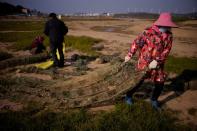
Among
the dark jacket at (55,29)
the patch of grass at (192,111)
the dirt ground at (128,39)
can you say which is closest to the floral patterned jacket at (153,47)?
the patch of grass at (192,111)

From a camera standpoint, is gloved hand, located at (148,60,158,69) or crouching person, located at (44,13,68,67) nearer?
gloved hand, located at (148,60,158,69)

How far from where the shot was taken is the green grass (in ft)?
14.8

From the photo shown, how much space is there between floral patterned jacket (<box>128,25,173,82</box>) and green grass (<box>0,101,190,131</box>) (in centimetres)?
88

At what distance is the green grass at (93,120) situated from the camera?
4.52m

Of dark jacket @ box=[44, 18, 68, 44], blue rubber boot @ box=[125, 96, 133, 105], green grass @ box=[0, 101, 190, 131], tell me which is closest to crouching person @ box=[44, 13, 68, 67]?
dark jacket @ box=[44, 18, 68, 44]

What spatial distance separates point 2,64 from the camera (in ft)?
32.6

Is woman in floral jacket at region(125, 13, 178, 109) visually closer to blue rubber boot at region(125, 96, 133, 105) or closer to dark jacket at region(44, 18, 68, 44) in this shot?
blue rubber boot at region(125, 96, 133, 105)

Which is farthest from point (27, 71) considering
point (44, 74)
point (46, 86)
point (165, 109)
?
point (165, 109)

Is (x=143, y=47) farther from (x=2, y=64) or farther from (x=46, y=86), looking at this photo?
(x=2, y=64)

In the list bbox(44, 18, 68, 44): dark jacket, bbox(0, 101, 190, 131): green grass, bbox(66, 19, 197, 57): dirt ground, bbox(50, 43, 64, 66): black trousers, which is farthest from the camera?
bbox(66, 19, 197, 57): dirt ground

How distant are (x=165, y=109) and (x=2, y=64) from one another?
678 cm

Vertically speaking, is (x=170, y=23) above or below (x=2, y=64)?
above

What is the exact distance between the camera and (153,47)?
5344mm

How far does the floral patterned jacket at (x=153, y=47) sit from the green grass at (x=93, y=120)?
2.88 ft
